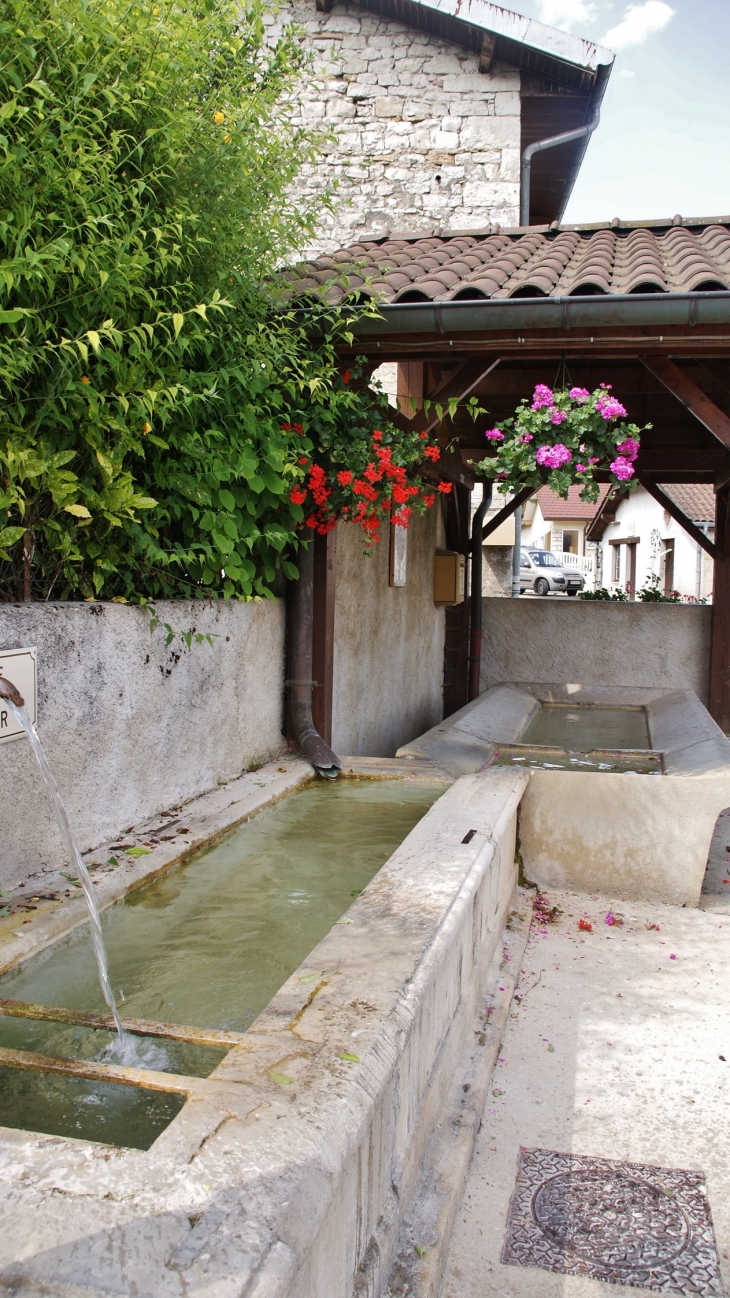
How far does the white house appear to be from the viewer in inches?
794

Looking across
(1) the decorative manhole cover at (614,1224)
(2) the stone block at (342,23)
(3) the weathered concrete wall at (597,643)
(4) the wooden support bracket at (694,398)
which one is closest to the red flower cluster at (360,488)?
(4) the wooden support bracket at (694,398)

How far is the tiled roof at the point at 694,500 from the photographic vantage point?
19641mm

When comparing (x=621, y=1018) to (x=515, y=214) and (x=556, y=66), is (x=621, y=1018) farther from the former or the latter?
(x=556, y=66)

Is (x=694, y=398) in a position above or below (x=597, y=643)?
above

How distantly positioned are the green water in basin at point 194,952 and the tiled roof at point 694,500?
1717cm

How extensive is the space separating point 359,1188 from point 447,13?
9216mm

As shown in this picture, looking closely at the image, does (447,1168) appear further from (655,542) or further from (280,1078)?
(655,542)

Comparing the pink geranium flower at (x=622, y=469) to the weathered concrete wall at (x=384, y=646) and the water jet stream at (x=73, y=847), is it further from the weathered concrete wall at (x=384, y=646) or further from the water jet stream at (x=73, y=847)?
the water jet stream at (x=73, y=847)

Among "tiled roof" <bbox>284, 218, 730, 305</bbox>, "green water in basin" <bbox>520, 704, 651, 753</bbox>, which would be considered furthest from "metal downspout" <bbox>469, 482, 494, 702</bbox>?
"tiled roof" <bbox>284, 218, 730, 305</bbox>

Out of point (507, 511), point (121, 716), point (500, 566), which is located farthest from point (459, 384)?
point (500, 566)

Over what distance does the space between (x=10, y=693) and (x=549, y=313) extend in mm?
2875

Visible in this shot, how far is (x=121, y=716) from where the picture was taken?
10.7 ft

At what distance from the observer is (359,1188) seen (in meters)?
1.53

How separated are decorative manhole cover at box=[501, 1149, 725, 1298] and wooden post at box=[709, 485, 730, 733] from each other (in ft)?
22.6
